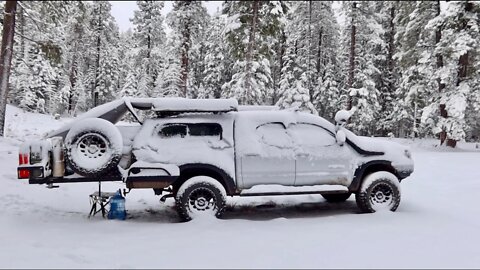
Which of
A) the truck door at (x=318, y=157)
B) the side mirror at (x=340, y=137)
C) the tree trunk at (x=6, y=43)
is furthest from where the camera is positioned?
the tree trunk at (x=6, y=43)

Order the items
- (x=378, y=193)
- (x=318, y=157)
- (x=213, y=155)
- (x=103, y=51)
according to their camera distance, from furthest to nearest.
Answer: (x=103, y=51) < (x=378, y=193) < (x=318, y=157) < (x=213, y=155)

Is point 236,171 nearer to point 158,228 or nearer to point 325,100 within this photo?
point 158,228

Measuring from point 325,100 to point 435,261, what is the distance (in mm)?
32566

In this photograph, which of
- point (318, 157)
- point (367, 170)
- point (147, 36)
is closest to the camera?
point (318, 157)

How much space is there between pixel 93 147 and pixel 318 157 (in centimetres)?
408

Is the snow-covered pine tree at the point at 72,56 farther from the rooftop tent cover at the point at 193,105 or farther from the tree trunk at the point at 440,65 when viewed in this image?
the rooftop tent cover at the point at 193,105

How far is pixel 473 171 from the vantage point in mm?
12336

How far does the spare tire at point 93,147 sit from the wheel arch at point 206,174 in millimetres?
1190

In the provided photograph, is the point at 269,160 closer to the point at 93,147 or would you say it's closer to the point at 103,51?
the point at 93,147

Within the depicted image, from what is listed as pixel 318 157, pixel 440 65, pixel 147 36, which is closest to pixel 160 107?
pixel 318 157

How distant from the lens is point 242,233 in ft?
20.8

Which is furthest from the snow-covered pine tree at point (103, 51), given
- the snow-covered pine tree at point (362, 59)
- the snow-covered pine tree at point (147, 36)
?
the snow-covered pine tree at point (362, 59)

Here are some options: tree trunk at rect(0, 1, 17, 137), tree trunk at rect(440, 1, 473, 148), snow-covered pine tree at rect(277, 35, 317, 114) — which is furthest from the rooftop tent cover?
snow-covered pine tree at rect(277, 35, 317, 114)

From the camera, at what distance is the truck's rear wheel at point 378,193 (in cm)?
766
